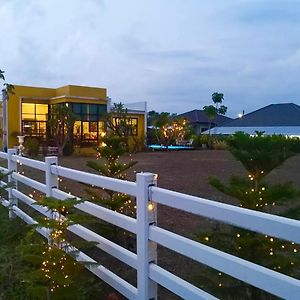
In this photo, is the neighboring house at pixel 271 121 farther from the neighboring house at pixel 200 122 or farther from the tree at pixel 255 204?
the tree at pixel 255 204

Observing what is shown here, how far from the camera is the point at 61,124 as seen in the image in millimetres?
31172

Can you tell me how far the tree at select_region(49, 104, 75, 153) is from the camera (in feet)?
101

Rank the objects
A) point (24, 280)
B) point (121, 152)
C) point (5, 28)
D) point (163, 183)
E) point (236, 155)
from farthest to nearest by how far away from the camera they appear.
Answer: point (5, 28)
point (163, 183)
point (121, 152)
point (24, 280)
point (236, 155)

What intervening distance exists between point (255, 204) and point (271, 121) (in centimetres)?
5446

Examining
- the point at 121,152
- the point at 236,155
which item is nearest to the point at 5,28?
the point at 121,152

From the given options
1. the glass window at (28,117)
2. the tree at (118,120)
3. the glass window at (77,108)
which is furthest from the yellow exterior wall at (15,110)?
the tree at (118,120)

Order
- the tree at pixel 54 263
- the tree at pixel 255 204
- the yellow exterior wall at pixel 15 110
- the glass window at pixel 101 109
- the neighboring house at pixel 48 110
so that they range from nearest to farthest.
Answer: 1. the tree at pixel 255 204
2. the tree at pixel 54 263
3. the yellow exterior wall at pixel 15 110
4. the neighboring house at pixel 48 110
5. the glass window at pixel 101 109

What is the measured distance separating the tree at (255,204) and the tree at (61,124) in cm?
2810

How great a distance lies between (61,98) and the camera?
35.3 metres

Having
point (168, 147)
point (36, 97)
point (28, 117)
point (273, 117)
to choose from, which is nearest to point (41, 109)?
point (36, 97)

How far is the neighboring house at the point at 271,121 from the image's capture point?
52.4 metres

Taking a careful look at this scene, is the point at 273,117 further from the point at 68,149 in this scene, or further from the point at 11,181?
the point at 11,181

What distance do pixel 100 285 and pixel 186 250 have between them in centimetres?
175

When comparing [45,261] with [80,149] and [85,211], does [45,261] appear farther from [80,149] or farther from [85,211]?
[80,149]
